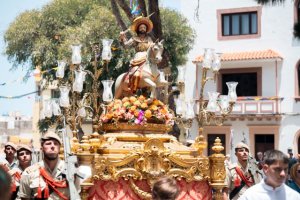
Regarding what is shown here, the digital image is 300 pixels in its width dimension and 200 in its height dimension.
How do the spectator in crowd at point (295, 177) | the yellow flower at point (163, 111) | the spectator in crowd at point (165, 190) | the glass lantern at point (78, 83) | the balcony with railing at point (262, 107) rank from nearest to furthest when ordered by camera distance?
the spectator in crowd at point (165, 190)
the spectator in crowd at point (295, 177)
the yellow flower at point (163, 111)
the glass lantern at point (78, 83)
the balcony with railing at point (262, 107)

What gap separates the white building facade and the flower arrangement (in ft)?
64.8

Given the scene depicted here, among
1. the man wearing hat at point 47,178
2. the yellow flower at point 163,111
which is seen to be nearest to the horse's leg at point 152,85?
the yellow flower at point 163,111

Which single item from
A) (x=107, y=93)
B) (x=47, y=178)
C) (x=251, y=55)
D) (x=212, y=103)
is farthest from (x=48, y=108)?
(x=251, y=55)

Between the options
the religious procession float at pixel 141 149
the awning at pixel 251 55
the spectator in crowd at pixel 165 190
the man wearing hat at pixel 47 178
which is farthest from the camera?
the awning at pixel 251 55

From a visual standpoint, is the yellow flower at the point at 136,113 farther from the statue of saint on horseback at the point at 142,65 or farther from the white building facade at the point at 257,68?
the white building facade at the point at 257,68

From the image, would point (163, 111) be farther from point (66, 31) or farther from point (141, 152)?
point (66, 31)

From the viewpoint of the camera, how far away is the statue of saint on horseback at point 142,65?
361 inches

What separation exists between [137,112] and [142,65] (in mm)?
756

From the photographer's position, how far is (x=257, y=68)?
29.0 meters

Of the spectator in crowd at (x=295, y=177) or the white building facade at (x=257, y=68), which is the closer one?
the spectator in crowd at (x=295, y=177)

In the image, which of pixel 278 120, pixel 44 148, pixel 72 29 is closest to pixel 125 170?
pixel 44 148

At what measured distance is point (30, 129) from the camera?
46.6 m

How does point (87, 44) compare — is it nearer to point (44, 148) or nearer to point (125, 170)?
point (125, 170)

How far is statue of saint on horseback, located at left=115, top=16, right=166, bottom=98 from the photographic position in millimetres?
9164
